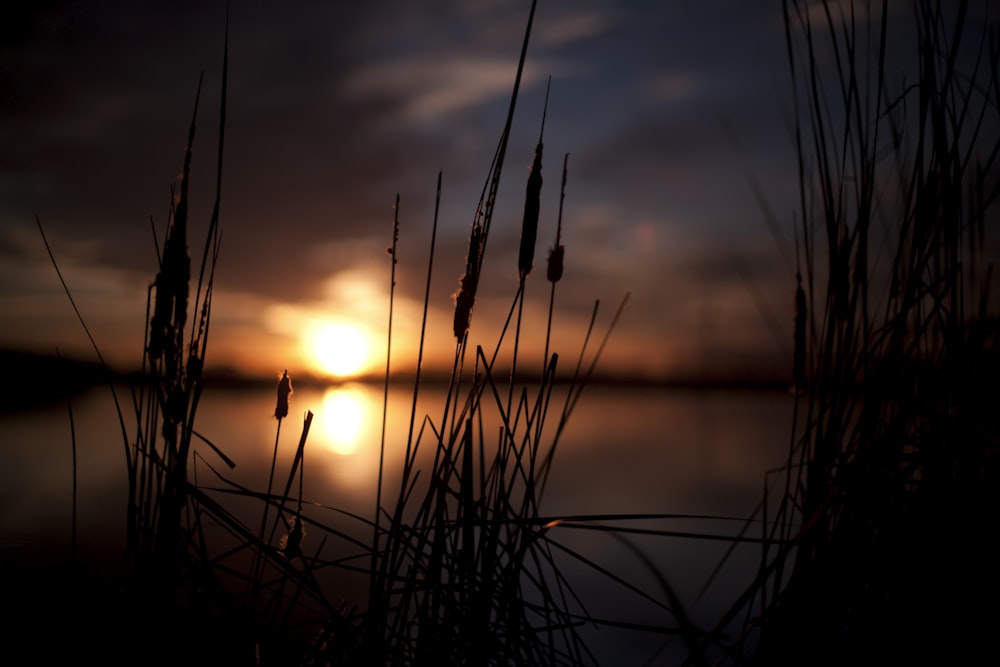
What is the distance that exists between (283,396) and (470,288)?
54 cm

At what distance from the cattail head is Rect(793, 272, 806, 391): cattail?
632 millimetres

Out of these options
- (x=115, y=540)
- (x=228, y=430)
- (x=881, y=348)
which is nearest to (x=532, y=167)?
(x=881, y=348)

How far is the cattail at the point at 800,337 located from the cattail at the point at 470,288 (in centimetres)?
73

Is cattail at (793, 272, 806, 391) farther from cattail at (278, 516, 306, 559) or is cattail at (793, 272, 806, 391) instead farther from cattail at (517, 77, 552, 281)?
cattail at (278, 516, 306, 559)

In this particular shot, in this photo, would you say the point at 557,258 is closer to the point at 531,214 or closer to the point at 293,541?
the point at 531,214

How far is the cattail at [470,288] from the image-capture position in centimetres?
102

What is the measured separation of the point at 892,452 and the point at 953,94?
62cm

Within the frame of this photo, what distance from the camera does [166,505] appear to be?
0.97 m

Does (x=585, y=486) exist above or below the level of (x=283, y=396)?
below

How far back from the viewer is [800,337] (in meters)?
1.31

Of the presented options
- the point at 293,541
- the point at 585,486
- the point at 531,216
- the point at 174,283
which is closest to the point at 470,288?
the point at 531,216

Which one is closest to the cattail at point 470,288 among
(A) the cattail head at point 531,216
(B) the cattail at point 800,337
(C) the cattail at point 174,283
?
(A) the cattail head at point 531,216

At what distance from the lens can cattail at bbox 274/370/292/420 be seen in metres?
1.29

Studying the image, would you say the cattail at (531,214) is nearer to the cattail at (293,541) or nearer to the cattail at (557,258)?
the cattail at (557,258)
